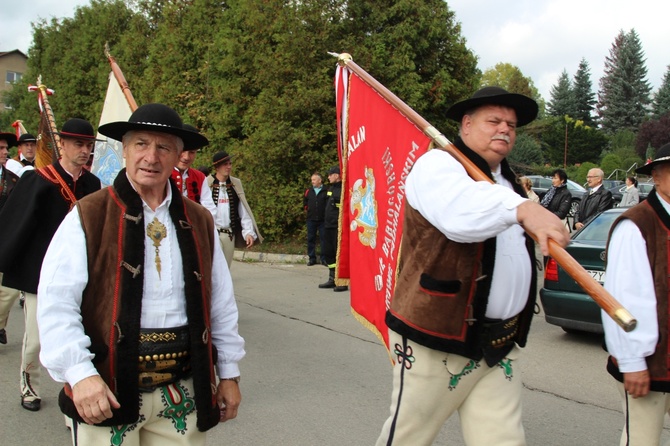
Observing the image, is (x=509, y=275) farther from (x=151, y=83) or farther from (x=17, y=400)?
(x=151, y=83)

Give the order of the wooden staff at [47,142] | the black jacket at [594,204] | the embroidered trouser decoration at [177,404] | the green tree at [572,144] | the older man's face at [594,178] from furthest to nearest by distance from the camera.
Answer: the green tree at [572,144], the older man's face at [594,178], the black jacket at [594,204], the wooden staff at [47,142], the embroidered trouser decoration at [177,404]

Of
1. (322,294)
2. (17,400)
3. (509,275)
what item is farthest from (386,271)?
(322,294)

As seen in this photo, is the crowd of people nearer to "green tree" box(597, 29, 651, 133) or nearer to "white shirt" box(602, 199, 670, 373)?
"white shirt" box(602, 199, 670, 373)

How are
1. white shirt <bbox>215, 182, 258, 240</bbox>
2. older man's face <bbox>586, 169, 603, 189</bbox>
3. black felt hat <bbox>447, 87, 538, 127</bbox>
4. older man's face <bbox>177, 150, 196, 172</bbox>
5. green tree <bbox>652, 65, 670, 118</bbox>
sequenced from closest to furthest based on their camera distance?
black felt hat <bbox>447, 87, 538, 127</bbox> < older man's face <bbox>177, 150, 196, 172</bbox> < white shirt <bbox>215, 182, 258, 240</bbox> < older man's face <bbox>586, 169, 603, 189</bbox> < green tree <bbox>652, 65, 670, 118</bbox>

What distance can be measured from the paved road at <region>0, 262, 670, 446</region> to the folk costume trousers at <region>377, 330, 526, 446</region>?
1.59 m

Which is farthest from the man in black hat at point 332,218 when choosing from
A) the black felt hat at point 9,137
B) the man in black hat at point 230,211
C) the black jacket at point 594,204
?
the black felt hat at point 9,137

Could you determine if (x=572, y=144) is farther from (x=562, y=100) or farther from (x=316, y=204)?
(x=316, y=204)

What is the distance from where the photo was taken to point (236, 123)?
16.2 metres

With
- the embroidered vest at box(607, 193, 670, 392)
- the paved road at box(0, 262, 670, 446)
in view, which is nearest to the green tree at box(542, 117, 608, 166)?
the paved road at box(0, 262, 670, 446)

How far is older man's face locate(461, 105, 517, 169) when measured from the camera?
3008mm

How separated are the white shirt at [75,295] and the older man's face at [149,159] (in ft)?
0.26

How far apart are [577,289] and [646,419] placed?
4016mm

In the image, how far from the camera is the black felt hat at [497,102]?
299 centimetres

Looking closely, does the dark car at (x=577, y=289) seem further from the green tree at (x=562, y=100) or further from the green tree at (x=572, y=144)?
the green tree at (x=562, y=100)
